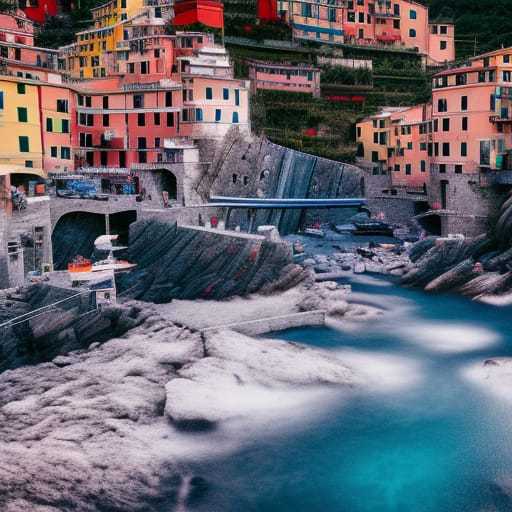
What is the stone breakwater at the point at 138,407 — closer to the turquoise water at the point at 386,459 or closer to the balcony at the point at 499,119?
the turquoise water at the point at 386,459

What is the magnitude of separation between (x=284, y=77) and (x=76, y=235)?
103 ft

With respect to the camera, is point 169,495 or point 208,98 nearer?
point 169,495

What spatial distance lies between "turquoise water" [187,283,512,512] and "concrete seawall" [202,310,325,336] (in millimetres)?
9040

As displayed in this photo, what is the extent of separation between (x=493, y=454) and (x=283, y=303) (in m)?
20.4

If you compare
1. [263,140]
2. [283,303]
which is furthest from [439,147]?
[283,303]

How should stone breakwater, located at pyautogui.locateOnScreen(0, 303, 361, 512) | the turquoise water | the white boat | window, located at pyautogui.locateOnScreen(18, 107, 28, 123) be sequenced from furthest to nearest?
window, located at pyautogui.locateOnScreen(18, 107, 28, 123)
the white boat
stone breakwater, located at pyautogui.locateOnScreen(0, 303, 361, 512)
the turquoise water

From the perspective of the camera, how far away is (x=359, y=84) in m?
85.7

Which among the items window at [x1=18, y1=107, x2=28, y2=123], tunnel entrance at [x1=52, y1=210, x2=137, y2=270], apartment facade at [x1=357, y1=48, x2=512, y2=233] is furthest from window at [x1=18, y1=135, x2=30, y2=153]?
apartment facade at [x1=357, y1=48, x2=512, y2=233]

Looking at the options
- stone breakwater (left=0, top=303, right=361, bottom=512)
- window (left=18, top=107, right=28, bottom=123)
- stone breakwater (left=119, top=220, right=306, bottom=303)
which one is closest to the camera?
stone breakwater (left=0, top=303, right=361, bottom=512)

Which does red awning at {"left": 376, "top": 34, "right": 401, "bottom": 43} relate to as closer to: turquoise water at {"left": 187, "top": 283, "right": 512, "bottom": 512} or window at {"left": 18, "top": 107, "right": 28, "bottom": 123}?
window at {"left": 18, "top": 107, "right": 28, "bottom": 123}

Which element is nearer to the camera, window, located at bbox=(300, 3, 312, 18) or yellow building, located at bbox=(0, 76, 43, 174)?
yellow building, located at bbox=(0, 76, 43, 174)

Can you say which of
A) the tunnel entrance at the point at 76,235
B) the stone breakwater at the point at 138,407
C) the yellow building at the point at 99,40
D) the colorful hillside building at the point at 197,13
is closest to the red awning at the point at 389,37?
the colorful hillside building at the point at 197,13

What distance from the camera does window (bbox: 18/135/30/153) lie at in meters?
57.6

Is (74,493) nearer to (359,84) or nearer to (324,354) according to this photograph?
(324,354)
